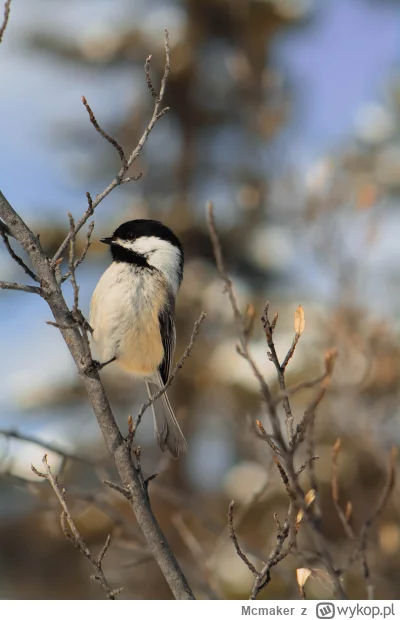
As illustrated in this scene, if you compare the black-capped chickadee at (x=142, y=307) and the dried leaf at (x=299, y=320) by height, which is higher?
the black-capped chickadee at (x=142, y=307)

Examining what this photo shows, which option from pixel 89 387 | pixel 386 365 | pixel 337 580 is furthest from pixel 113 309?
pixel 386 365

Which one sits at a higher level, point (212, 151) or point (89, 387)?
point (212, 151)

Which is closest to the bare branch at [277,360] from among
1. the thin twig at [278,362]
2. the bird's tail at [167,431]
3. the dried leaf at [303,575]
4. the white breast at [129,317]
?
the thin twig at [278,362]

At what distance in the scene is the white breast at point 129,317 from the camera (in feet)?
5.54

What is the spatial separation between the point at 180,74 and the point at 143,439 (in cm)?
356

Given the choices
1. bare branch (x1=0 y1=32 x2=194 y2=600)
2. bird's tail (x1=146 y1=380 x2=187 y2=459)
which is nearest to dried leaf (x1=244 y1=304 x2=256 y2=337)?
bare branch (x1=0 y1=32 x2=194 y2=600)

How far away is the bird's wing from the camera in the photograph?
180 cm

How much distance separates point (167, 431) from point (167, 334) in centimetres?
31

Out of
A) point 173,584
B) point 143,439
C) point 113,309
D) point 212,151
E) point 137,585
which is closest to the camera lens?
point 173,584

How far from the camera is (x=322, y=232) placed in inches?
97.4

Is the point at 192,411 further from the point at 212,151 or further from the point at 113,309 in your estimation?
the point at 113,309

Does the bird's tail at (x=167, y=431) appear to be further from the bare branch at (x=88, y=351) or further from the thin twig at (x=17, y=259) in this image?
the thin twig at (x=17, y=259)

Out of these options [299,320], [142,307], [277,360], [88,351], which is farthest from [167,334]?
[277,360]
